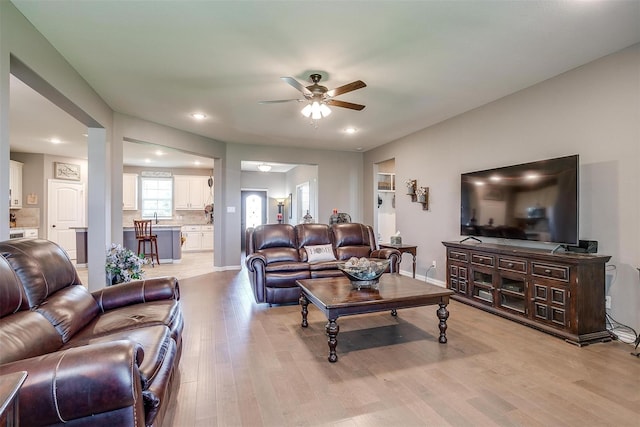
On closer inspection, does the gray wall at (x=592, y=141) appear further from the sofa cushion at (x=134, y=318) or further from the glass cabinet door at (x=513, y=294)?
the sofa cushion at (x=134, y=318)

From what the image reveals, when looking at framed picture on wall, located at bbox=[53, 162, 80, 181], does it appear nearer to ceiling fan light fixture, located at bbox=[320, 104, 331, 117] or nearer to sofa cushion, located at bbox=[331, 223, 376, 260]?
sofa cushion, located at bbox=[331, 223, 376, 260]

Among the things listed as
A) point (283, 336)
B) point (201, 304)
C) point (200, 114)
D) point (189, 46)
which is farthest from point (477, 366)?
point (200, 114)

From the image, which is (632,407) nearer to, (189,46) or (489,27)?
(489,27)

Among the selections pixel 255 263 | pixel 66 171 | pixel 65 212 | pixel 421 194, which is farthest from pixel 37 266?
pixel 66 171

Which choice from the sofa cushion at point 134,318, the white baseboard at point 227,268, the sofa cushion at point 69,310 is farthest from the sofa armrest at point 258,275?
the white baseboard at point 227,268

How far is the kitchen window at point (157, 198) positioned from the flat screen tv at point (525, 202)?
26.5ft

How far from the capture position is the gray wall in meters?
2.81

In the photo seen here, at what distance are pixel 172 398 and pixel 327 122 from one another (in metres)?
4.16

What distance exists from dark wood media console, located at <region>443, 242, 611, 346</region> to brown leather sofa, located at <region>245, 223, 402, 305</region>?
103cm

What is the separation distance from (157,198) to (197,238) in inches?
64.0

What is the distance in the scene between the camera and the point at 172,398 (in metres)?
2.03

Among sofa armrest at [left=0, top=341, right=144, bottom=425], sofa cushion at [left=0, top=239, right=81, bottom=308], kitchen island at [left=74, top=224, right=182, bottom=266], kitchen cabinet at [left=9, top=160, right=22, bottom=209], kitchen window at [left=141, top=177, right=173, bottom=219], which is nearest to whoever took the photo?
sofa armrest at [left=0, top=341, right=144, bottom=425]

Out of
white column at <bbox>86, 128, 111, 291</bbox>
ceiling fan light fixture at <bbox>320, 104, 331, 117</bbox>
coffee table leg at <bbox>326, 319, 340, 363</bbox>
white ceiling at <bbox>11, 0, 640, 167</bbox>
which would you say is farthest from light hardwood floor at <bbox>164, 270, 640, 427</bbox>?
white ceiling at <bbox>11, 0, 640, 167</bbox>

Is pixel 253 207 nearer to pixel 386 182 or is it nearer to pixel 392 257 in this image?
pixel 386 182
